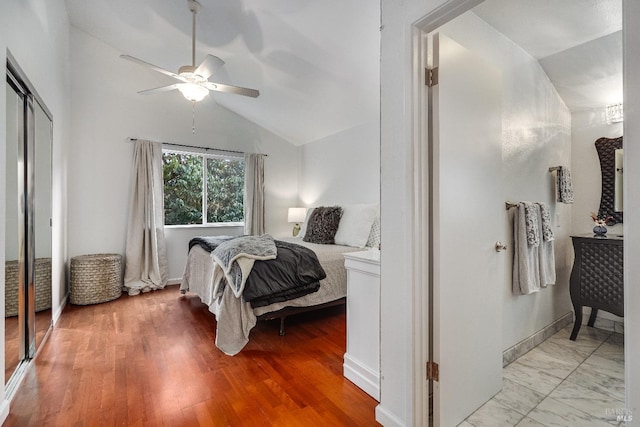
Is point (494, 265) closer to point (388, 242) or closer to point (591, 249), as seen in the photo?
point (388, 242)

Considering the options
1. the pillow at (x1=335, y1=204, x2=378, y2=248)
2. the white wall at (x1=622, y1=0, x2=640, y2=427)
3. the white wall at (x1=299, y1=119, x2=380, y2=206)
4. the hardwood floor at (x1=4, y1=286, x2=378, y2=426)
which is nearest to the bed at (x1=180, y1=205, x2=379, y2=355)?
the pillow at (x1=335, y1=204, x2=378, y2=248)

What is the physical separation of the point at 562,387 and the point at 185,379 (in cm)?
234

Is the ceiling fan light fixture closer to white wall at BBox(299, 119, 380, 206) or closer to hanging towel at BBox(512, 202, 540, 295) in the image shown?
white wall at BBox(299, 119, 380, 206)

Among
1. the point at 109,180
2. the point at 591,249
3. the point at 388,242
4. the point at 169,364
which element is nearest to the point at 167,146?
the point at 109,180

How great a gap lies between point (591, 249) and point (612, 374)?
33.0 inches

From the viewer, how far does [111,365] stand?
211 cm

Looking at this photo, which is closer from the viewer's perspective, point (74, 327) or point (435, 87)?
point (435, 87)

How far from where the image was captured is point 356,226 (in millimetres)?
3498

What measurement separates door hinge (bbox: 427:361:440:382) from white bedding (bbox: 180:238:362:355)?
1400mm

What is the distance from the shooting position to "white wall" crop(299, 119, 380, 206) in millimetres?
3883

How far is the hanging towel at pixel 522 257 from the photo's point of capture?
2.04 meters

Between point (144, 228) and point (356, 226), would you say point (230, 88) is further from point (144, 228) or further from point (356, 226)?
point (144, 228)

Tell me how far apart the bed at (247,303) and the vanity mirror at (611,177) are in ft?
6.48

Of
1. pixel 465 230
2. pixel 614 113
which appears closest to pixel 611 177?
pixel 614 113
